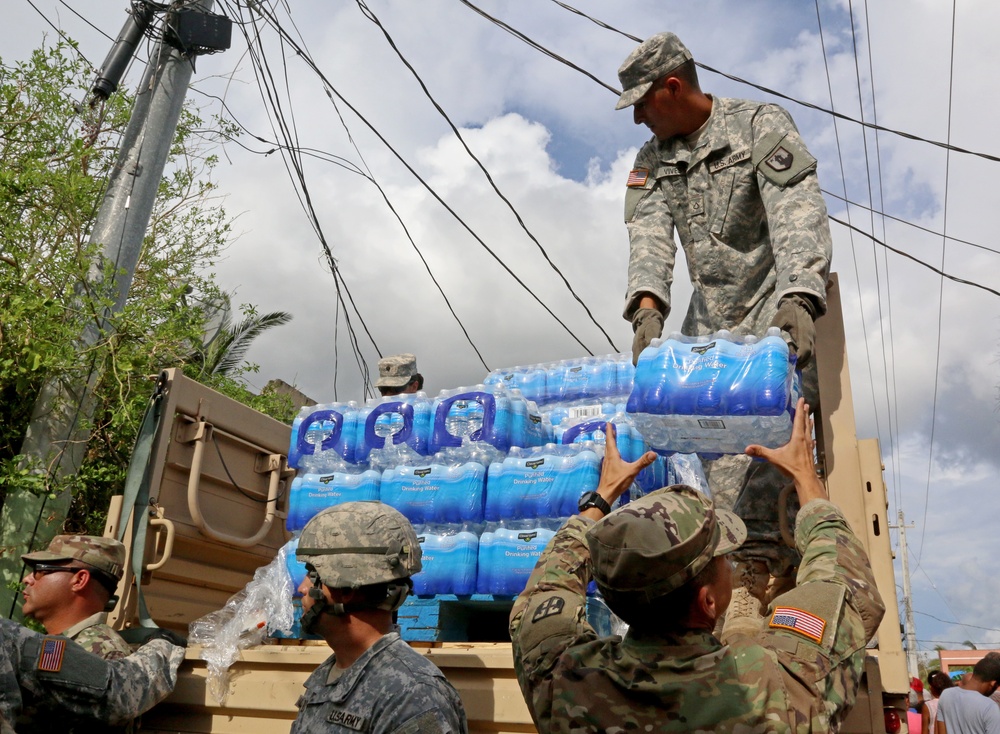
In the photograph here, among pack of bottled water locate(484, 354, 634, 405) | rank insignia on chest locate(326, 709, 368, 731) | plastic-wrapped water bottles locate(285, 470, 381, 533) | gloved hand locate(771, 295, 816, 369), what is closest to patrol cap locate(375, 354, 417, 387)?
pack of bottled water locate(484, 354, 634, 405)

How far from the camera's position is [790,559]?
294 cm

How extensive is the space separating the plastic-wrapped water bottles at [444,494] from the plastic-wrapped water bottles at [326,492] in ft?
0.48

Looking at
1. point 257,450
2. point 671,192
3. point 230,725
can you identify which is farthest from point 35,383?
point 671,192

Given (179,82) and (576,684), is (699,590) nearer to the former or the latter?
(576,684)

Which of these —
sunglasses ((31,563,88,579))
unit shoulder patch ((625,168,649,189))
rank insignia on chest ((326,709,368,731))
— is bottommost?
rank insignia on chest ((326,709,368,731))

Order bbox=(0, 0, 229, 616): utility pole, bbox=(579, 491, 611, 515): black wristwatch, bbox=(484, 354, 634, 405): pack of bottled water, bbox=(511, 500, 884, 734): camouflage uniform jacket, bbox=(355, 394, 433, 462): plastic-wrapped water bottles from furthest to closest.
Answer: bbox=(0, 0, 229, 616): utility pole
bbox=(484, 354, 634, 405): pack of bottled water
bbox=(355, 394, 433, 462): plastic-wrapped water bottles
bbox=(579, 491, 611, 515): black wristwatch
bbox=(511, 500, 884, 734): camouflage uniform jacket

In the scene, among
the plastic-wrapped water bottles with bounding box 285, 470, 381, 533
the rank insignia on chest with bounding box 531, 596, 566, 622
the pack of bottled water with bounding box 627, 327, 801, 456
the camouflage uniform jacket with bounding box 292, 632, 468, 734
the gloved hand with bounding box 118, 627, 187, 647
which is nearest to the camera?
the rank insignia on chest with bounding box 531, 596, 566, 622

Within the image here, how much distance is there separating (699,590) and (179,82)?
6.43m

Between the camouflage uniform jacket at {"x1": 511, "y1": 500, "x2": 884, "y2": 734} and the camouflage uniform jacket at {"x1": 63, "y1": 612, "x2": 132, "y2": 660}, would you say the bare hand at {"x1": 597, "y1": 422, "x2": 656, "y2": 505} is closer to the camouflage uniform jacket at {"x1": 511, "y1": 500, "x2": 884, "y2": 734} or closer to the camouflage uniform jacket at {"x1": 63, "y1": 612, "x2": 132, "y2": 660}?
the camouflage uniform jacket at {"x1": 511, "y1": 500, "x2": 884, "y2": 734}

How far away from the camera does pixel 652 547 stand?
1.50 meters

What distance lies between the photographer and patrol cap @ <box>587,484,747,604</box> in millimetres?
1496

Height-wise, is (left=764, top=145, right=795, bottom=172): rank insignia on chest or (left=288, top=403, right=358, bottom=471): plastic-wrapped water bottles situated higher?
(left=764, top=145, right=795, bottom=172): rank insignia on chest

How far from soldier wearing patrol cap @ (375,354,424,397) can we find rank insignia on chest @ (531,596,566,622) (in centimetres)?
411

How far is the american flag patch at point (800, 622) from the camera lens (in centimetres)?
152
